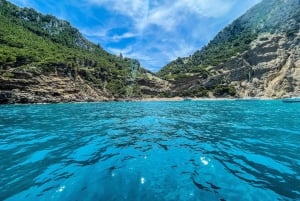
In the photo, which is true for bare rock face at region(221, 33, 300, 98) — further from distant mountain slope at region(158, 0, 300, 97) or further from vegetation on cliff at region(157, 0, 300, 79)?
vegetation on cliff at region(157, 0, 300, 79)

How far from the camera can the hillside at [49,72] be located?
7081cm

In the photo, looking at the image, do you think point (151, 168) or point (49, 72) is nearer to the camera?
point (151, 168)

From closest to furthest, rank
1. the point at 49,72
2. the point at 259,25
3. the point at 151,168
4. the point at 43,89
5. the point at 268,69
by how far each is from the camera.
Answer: the point at 151,168 → the point at 43,89 → the point at 49,72 → the point at 268,69 → the point at 259,25

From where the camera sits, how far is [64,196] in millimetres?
6281

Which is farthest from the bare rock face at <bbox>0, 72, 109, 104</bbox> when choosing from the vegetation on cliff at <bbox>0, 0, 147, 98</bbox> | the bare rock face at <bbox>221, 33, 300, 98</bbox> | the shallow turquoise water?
the bare rock face at <bbox>221, 33, 300, 98</bbox>

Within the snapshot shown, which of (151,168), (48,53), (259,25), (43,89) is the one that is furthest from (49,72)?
(259,25)

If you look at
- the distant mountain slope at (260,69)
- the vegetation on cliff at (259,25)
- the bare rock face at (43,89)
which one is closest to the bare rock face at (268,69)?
the distant mountain slope at (260,69)

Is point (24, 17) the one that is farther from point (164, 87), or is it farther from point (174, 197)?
point (174, 197)

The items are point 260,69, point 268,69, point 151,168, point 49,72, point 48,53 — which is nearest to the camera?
A: point 151,168

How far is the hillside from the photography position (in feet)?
232

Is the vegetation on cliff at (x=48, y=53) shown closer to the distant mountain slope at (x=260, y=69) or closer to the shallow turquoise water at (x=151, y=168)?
the distant mountain slope at (x=260, y=69)

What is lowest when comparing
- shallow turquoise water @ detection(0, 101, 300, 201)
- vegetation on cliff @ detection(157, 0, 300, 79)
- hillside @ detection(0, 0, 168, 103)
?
shallow turquoise water @ detection(0, 101, 300, 201)

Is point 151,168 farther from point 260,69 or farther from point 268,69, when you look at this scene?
point 260,69

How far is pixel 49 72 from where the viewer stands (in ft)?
263
